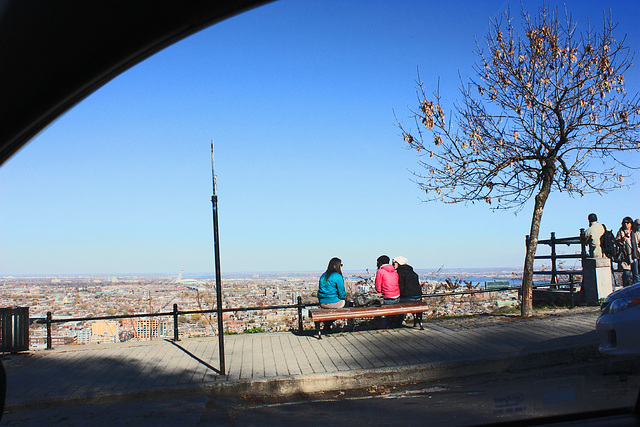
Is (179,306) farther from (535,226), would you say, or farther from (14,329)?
(535,226)

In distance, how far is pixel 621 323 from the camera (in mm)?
5793

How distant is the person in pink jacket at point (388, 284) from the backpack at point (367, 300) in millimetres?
341

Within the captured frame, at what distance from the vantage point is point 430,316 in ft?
43.8

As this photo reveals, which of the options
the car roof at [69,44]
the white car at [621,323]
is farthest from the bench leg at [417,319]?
the car roof at [69,44]

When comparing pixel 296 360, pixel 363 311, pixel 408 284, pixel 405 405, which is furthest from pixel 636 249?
pixel 405 405

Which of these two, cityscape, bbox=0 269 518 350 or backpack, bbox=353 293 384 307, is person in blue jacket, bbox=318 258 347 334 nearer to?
backpack, bbox=353 293 384 307

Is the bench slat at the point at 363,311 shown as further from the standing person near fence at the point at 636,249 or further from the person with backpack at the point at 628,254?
the standing person near fence at the point at 636,249

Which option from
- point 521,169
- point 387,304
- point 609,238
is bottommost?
point 387,304

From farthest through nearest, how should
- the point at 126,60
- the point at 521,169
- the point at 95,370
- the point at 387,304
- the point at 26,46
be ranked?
the point at 521,169 < the point at 387,304 < the point at 95,370 < the point at 126,60 < the point at 26,46

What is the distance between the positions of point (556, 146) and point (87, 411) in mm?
10488

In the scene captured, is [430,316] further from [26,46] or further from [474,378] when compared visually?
[26,46]

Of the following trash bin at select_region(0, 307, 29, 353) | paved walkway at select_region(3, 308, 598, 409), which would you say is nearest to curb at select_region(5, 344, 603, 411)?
paved walkway at select_region(3, 308, 598, 409)

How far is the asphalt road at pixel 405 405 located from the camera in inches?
205

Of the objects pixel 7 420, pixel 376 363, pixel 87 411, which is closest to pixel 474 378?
pixel 376 363
